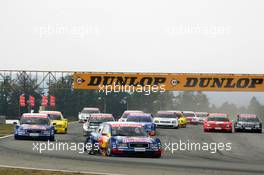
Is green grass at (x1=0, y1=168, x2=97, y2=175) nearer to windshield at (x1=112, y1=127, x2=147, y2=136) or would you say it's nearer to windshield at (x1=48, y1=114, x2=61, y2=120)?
windshield at (x1=112, y1=127, x2=147, y2=136)

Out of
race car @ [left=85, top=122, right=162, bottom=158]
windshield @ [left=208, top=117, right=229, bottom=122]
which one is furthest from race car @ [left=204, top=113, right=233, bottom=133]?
race car @ [left=85, top=122, right=162, bottom=158]

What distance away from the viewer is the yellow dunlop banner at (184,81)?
61.8 metres

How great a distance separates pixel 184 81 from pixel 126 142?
41.9 metres

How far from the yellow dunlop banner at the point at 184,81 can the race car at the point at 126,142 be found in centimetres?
3930

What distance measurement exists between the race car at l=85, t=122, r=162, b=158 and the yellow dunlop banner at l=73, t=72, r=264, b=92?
1547 inches

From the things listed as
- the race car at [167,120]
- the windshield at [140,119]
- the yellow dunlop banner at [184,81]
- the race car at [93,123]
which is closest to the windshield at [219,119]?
the race car at [167,120]

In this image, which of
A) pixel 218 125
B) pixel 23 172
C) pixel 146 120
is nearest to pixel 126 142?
pixel 23 172

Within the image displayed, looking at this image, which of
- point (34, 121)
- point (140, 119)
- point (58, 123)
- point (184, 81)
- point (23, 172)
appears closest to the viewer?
point (23, 172)

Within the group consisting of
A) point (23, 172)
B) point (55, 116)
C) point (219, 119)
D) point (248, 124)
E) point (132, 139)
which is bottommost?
point (248, 124)

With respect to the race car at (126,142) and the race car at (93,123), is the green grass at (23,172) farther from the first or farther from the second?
the race car at (93,123)

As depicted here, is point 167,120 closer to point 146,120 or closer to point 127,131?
point 146,120

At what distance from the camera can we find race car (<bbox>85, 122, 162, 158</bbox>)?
68.0 ft

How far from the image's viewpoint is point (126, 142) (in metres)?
20.8

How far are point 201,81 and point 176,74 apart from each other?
2463 millimetres
